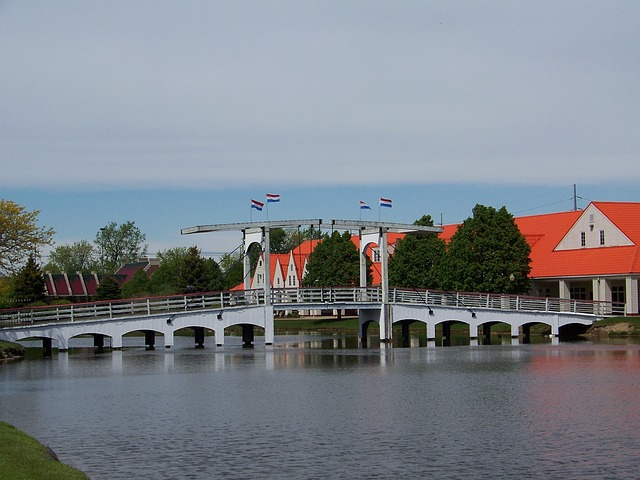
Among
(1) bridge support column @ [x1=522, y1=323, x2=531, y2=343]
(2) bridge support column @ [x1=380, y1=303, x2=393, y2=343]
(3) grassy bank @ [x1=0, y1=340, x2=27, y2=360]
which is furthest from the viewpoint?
(1) bridge support column @ [x1=522, y1=323, x2=531, y2=343]

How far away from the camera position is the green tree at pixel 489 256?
78500mm

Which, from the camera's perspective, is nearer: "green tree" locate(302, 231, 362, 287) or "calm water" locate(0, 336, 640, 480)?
"calm water" locate(0, 336, 640, 480)

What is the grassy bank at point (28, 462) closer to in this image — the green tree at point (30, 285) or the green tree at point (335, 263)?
the green tree at point (30, 285)

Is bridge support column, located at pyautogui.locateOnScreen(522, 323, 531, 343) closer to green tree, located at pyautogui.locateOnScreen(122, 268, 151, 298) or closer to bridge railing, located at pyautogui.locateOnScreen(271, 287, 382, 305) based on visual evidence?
bridge railing, located at pyautogui.locateOnScreen(271, 287, 382, 305)

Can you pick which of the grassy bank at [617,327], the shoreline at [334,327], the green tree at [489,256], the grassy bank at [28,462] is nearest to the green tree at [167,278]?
the shoreline at [334,327]

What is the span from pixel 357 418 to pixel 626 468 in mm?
9150

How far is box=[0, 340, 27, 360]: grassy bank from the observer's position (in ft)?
175

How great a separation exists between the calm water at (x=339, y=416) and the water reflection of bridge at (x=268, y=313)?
29.8 ft

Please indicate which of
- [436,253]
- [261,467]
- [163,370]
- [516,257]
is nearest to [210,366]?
[163,370]

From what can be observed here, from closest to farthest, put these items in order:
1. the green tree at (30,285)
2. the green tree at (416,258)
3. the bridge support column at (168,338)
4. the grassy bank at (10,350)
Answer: the grassy bank at (10,350)
the bridge support column at (168,338)
the green tree at (416,258)
the green tree at (30,285)

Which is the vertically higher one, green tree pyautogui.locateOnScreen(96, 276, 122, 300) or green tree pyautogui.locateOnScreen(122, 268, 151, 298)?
green tree pyautogui.locateOnScreen(122, 268, 151, 298)

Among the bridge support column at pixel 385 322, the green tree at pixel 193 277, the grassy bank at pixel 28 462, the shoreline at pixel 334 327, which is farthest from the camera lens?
the green tree at pixel 193 277

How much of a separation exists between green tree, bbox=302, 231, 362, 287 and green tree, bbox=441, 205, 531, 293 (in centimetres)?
2150

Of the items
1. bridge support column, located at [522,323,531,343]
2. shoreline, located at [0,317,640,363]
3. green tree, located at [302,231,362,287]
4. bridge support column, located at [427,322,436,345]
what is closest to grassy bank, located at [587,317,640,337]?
shoreline, located at [0,317,640,363]
